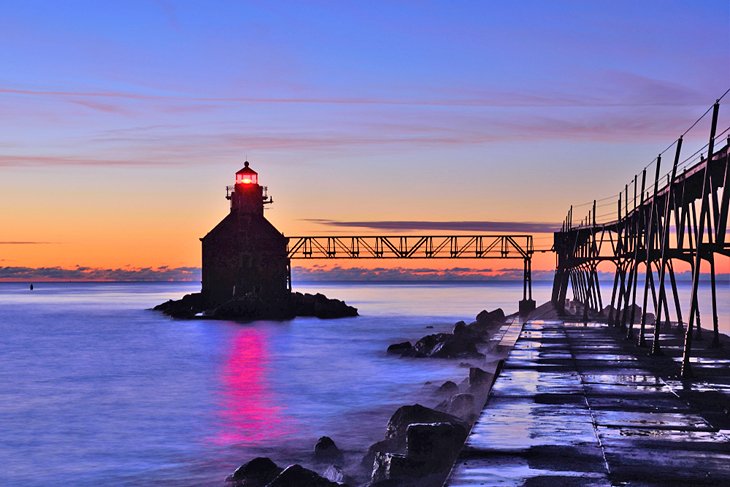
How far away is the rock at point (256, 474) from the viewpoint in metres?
15.5

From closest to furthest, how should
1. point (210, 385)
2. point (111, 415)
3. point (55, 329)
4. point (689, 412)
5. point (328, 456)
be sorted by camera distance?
1. point (689, 412)
2. point (328, 456)
3. point (111, 415)
4. point (210, 385)
5. point (55, 329)

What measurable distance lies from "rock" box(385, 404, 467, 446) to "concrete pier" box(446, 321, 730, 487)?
4.55 feet

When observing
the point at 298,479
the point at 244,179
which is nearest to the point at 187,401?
the point at 298,479

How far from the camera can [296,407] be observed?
29000 millimetres

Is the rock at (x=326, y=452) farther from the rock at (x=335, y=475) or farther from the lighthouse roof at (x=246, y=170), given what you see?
the lighthouse roof at (x=246, y=170)

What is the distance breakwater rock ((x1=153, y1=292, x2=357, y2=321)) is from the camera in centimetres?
7819

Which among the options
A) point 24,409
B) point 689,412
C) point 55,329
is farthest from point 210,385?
point 55,329

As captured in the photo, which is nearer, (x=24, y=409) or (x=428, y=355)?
(x=24, y=409)

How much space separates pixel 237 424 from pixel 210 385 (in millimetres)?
11856

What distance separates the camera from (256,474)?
1570 cm

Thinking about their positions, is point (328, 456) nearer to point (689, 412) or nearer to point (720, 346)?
point (689, 412)

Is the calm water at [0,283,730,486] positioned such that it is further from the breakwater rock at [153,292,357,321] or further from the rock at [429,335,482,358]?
the breakwater rock at [153,292,357,321]

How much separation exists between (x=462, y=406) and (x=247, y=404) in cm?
1028

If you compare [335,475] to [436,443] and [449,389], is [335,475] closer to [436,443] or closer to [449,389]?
[436,443]
